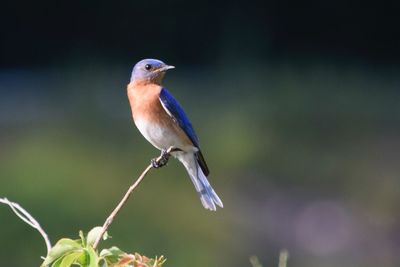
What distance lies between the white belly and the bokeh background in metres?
2.55

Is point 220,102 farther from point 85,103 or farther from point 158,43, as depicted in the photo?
point 158,43

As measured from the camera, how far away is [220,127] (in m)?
9.35

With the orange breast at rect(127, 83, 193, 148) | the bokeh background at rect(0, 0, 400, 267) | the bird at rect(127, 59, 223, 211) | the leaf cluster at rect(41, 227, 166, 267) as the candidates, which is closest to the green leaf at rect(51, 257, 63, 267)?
the leaf cluster at rect(41, 227, 166, 267)

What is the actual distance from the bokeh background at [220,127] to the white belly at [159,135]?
2.55 meters

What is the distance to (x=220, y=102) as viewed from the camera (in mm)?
10680

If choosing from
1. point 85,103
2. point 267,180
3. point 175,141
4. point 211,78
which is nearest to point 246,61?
point 211,78

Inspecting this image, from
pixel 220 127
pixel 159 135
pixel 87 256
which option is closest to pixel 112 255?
pixel 87 256

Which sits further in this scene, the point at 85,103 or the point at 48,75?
the point at 48,75

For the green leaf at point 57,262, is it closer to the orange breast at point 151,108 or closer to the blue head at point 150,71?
the orange breast at point 151,108

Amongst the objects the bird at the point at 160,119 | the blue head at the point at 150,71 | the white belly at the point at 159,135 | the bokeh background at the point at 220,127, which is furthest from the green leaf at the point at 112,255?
the bokeh background at the point at 220,127

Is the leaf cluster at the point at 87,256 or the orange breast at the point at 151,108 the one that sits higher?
the leaf cluster at the point at 87,256

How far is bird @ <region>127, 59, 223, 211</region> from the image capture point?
4379 mm

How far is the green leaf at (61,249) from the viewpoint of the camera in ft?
8.18

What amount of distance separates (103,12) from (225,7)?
131 centimetres
